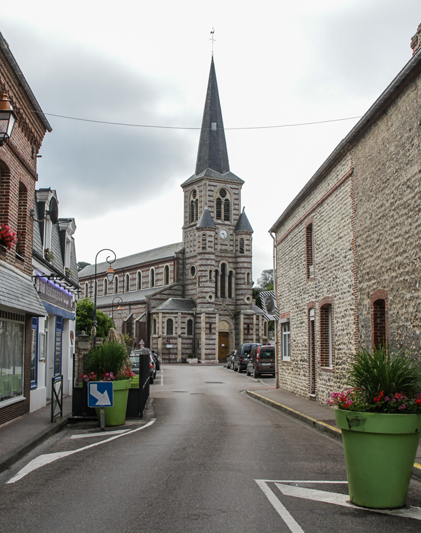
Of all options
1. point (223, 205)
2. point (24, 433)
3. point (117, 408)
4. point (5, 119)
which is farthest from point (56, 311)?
point (223, 205)

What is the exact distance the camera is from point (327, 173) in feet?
52.3

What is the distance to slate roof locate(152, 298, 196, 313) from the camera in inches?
2343

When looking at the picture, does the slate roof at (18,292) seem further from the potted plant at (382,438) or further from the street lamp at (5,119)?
the potted plant at (382,438)

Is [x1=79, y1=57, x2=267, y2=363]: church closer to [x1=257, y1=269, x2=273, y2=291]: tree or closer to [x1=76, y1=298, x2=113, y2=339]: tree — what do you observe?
[x1=76, y1=298, x2=113, y2=339]: tree

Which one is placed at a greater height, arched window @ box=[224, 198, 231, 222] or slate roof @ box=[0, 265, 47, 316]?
arched window @ box=[224, 198, 231, 222]

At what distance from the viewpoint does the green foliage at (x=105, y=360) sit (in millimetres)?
12812

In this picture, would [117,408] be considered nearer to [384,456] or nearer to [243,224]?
[384,456]

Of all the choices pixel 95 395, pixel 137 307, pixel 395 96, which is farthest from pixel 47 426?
pixel 137 307

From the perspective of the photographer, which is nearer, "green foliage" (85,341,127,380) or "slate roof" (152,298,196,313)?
"green foliage" (85,341,127,380)

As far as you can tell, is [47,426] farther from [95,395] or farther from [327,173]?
[327,173]

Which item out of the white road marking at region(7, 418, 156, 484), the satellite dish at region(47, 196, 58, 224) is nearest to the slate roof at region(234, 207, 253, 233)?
the satellite dish at region(47, 196, 58, 224)

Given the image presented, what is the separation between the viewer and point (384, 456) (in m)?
5.70

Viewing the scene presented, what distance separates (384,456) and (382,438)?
0.17m

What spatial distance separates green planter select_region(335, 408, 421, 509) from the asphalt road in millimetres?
215
